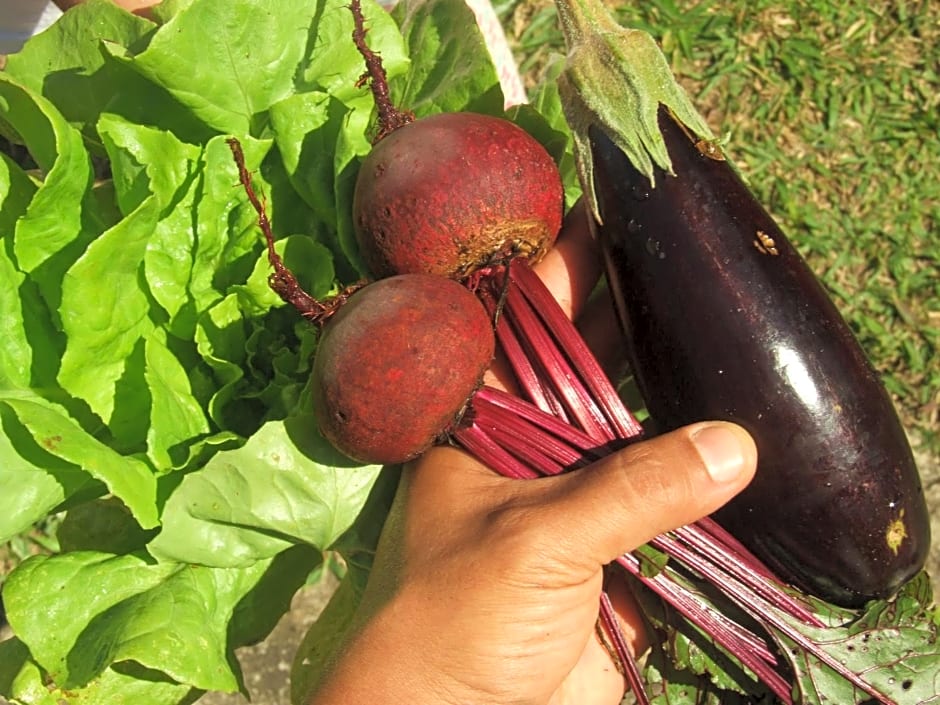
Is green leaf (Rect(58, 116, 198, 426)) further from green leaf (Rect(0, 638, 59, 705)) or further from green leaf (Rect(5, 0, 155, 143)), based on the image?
green leaf (Rect(0, 638, 59, 705))

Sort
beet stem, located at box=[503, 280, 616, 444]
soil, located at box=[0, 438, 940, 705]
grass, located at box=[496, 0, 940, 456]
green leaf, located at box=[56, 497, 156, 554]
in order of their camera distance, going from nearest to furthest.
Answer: beet stem, located at box=[503, 280, 616, 444], green leaf, located at box=[56, 497, 156, 554], soil, located at box=[0, 438, 940, 705], grass, located at box=[496, 0, 940, 456]

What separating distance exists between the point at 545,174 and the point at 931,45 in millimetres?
2322

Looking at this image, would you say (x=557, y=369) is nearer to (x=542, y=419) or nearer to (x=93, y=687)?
(x=542, y=419)

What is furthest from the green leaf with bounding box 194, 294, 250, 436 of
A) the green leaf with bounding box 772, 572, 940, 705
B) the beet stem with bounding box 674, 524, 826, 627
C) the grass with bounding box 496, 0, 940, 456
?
the grass with bounding box 496, 0, 940, 456

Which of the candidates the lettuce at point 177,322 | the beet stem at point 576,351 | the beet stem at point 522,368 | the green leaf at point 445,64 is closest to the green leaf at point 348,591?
the lettuce at point 177,322

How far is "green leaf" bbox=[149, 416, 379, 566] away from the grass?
209 cm

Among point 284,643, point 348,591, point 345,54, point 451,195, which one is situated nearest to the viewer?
point 451,195

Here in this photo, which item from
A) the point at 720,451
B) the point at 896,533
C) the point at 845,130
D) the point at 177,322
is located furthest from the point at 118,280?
the point at 845,130

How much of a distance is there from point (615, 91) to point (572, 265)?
0.41 metres

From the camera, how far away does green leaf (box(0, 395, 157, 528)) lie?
1553 mm

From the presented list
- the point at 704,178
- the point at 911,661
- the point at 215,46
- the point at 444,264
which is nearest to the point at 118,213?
the point at 215,46


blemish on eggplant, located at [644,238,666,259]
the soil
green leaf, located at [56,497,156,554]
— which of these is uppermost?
blemish on eggplant, located at [644,238,666,259]

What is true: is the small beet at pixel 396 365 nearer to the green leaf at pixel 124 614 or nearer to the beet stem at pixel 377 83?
the beet stem at pixel 377 83

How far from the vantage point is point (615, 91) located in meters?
1.72
